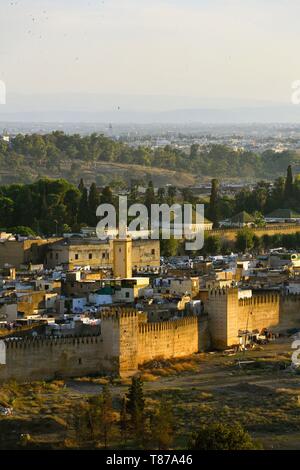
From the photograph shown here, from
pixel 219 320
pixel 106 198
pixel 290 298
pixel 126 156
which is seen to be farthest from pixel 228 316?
pixel 126 156

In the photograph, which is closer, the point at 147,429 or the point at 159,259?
the point at 147,429

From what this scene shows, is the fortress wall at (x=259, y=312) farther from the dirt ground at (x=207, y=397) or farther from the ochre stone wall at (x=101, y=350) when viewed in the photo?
the ochre stone wall at (x=101, y=350)

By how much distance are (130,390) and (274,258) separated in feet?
53.8

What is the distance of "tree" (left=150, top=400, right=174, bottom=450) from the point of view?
78.3ft

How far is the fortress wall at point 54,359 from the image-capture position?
91.5ft

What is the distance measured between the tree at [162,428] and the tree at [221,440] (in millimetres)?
563

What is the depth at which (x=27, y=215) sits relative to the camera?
169ft

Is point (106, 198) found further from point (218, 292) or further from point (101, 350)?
point (101, 350)

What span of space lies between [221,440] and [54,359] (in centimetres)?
637

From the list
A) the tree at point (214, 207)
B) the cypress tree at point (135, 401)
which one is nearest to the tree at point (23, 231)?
the tree at point (214, 207)

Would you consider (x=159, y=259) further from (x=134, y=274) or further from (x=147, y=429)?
(x=147, y=429)

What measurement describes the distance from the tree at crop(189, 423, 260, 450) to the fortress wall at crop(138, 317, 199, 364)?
655cm
